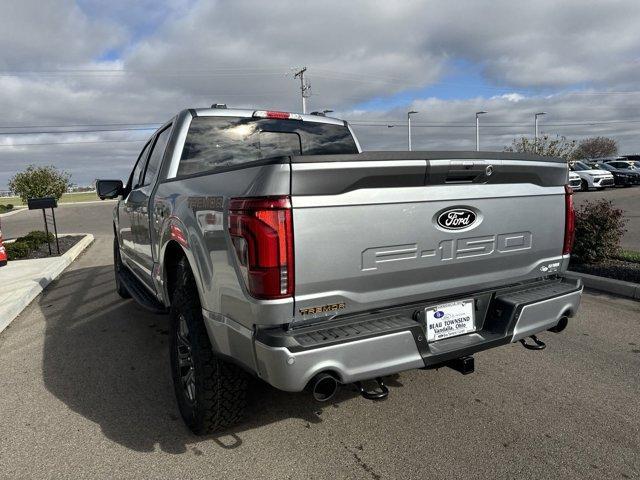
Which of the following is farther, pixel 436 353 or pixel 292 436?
pixel 292 436

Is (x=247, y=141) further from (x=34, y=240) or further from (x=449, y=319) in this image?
(x=34, y=240)

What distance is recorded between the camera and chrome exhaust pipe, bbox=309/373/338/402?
7.51 feet

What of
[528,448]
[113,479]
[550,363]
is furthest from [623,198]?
[113,479]

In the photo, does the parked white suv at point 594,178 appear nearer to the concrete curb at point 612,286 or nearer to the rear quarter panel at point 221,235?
the concrete curb at point 612,286

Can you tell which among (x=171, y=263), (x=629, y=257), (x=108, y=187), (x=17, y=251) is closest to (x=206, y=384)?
(x=171, y=263)

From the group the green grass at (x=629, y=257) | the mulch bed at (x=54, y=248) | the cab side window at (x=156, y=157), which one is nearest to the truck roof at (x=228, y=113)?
the cab side window at (x=156, y=157)

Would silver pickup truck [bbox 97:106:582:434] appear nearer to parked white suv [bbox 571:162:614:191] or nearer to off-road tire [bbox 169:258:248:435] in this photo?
off-road tire [bbox 169:258:248:435]

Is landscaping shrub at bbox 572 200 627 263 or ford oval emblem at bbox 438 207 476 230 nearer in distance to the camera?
ford oval emblem at bbox 438 207 476 230

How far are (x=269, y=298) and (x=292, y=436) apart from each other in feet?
3.82

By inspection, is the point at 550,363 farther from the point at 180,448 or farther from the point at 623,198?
the point at 623,198

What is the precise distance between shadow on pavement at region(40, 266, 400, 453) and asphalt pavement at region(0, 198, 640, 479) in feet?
0.04

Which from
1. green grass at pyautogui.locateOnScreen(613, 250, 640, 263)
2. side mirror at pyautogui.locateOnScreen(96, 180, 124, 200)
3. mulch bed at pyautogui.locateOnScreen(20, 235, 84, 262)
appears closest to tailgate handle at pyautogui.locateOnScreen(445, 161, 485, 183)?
side mirror at pyautogui.locateOnScreen(96, 180, 124, 200)

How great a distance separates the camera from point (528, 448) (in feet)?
8.95

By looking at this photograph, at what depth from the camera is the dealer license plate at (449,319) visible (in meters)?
2.68
